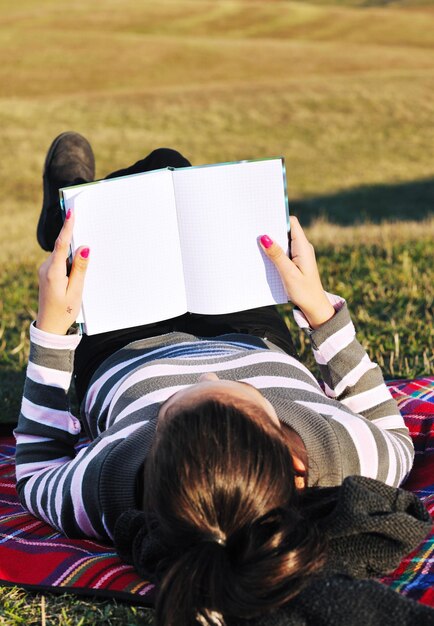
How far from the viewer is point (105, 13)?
43.2 m

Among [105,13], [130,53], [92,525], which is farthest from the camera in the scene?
[105,13]

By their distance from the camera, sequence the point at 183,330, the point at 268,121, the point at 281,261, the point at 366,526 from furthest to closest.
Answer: the point at 268,121 → the point at 183,330 → the point at 281,261 → the point at 366,526

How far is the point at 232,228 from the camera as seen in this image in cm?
308

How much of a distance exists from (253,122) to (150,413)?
22522 mm

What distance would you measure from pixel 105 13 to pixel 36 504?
143ft

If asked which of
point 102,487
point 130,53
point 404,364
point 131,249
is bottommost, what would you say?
point 404,364

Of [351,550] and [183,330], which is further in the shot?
[183,330]

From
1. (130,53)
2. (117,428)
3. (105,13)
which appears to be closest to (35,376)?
(117,428)

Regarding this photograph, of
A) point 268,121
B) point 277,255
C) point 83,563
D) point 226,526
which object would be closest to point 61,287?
point 277,255

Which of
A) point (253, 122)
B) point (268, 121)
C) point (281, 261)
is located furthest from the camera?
point (268, 121)

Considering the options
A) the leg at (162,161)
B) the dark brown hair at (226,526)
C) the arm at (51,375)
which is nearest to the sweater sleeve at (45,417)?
the arm at (51,375)

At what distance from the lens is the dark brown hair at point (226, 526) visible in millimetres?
1891

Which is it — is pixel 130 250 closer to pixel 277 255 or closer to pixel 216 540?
pixel 277 255

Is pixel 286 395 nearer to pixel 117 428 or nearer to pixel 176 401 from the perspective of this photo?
pixel 117 428
